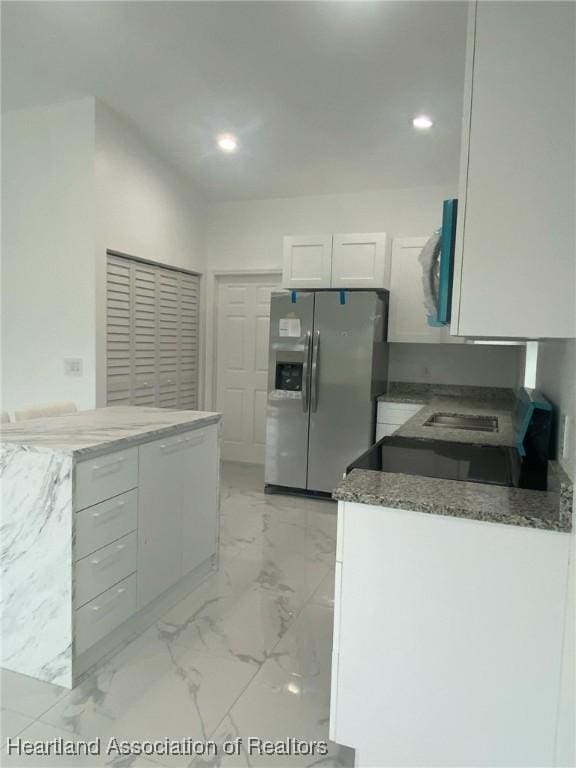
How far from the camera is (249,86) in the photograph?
2982 mm

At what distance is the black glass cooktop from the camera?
167 centimetres

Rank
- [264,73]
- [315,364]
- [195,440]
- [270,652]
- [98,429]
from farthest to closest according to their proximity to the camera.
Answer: [315,364]
[264,73]
[195,440]
[98,429]
[270,652]

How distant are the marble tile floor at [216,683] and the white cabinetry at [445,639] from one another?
34 centimetres

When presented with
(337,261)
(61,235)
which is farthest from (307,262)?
(61,235)

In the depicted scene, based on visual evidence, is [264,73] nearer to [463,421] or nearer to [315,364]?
[315,364]

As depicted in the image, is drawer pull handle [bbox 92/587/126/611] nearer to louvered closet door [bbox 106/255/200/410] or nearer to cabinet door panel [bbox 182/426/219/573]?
cabinet door panel [bbox 182/426/219/573]

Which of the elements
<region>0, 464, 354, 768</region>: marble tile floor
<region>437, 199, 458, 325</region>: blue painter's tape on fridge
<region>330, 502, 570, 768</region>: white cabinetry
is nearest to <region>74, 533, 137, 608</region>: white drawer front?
<region>0, 464, 354, 768</region>: marble tile floor

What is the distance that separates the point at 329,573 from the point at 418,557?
1.62m

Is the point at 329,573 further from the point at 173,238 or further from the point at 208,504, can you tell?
the point at 173,238

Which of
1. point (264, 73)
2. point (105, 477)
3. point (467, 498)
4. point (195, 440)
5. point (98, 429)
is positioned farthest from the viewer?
point (264, 73)

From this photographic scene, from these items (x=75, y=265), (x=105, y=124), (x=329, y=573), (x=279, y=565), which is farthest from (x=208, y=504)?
(x=105, y=124)

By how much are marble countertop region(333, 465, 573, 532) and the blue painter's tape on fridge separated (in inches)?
20.0

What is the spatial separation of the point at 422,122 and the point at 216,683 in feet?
10.9

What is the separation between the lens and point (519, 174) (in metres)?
1.29
